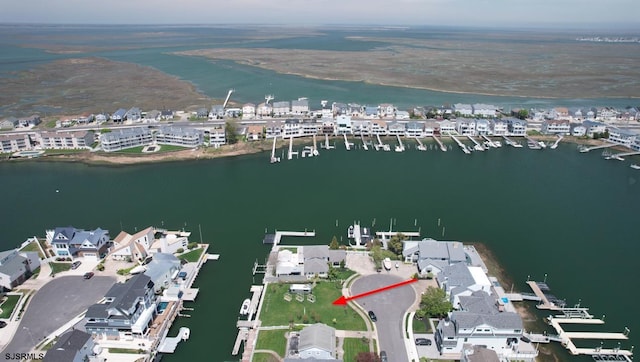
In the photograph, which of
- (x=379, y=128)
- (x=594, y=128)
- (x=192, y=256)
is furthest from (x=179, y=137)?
(x=594, y=128)

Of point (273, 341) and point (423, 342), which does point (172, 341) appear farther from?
point (423, 342)

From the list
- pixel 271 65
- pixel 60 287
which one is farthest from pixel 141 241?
pixel 271 65

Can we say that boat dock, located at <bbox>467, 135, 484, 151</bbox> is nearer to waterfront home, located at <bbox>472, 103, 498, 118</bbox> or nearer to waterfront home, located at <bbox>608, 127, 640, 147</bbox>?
waterfront home, located at <bbox>472, 103, 498, 118</bbox>

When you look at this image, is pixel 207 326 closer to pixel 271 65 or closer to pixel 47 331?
pixel 47 331

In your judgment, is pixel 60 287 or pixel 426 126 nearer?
pixel 60 287

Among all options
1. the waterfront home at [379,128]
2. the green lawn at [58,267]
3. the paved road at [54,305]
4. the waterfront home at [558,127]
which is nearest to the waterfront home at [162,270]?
the paved road at [54,305]

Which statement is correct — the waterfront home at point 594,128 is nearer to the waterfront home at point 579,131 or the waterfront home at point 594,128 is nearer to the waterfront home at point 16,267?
the waterfront home at point 579,131
